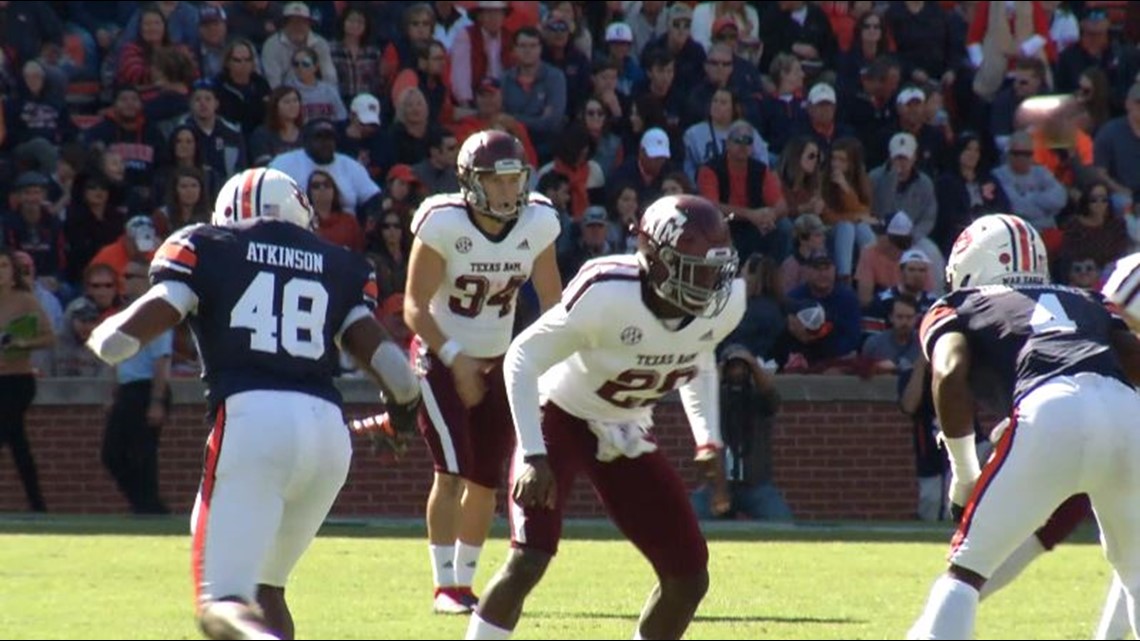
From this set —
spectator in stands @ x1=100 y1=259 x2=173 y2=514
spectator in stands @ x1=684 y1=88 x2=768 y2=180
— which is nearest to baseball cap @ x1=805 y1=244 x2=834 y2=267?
spectator in stands @ x1=684 y1=88 x2=768 y2=180

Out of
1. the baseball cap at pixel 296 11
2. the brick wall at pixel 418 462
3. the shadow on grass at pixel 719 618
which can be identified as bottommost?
the brick wall at pixel 418 462

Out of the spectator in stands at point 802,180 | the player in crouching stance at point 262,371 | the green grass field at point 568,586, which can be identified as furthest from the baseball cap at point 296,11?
the player in crouching stance at point 262,371

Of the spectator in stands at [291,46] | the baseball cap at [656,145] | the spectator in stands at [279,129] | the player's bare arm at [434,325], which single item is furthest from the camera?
the spectator in stands at [291,46]

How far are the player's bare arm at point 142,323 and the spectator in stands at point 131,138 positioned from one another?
35.6 feet

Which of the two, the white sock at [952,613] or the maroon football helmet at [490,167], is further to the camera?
the maroon football helmet at [490,167]

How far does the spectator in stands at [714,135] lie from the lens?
741 inches

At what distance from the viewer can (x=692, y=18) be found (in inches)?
806

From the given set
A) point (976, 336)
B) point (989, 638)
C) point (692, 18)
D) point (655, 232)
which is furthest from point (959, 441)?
point (692, 18)

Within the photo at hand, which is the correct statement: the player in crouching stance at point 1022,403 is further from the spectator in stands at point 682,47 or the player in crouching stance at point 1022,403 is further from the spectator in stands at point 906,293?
the spectator in stands at point 682,47

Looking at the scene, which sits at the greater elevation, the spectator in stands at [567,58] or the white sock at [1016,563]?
the spectator in stands at [567,58]

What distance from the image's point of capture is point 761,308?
687 inches

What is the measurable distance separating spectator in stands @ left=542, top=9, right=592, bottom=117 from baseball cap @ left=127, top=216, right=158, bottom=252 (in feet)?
12.7

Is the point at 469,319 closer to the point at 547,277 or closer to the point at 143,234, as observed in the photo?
the point at 547,277

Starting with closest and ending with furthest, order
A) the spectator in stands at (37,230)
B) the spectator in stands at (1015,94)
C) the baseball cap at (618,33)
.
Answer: the spectator in stands at (37,230) → the baseball cap at (618,33) → the spectator in stands at (1015,94)
